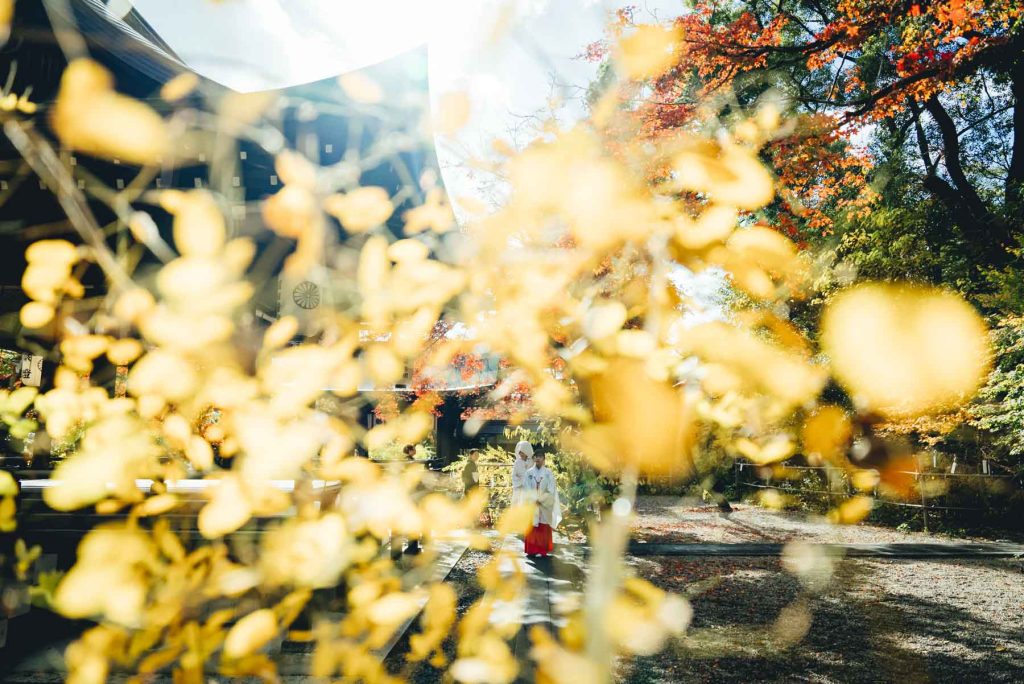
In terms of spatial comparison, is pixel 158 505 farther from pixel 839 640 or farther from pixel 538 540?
pixel 839 640

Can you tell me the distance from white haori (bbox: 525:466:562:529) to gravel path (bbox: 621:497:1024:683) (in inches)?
50.1


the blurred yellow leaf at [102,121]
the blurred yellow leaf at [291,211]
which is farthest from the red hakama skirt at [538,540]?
the blurred yellow leaf at [102,121]

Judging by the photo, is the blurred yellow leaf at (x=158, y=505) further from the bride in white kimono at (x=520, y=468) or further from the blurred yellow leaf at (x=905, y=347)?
the blurred yellow leaf at (x=905, y=347)

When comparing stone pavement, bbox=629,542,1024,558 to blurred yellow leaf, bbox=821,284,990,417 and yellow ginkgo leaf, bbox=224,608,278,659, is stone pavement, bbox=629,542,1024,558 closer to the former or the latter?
blurred yellow leaf, bbox=821,284,990,417

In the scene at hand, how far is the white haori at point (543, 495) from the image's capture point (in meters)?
7.21

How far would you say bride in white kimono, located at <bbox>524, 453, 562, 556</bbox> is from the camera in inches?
284

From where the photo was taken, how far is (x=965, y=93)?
1133 cm

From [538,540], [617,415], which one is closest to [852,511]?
[617,415]

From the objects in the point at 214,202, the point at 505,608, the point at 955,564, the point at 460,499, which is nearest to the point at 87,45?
the point at 214,202

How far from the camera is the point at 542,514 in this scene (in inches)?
284

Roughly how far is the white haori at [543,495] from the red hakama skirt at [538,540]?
0.24 feet

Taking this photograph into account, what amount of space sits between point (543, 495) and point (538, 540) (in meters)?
0.60

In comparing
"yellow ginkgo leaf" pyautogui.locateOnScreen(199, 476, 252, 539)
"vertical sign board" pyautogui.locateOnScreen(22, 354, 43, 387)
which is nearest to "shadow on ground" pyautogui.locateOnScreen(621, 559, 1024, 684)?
"yellow ginkgo leaf" pyautogui.locateOnScreen(199, 476, 252, 539)

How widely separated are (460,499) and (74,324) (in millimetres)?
6791
